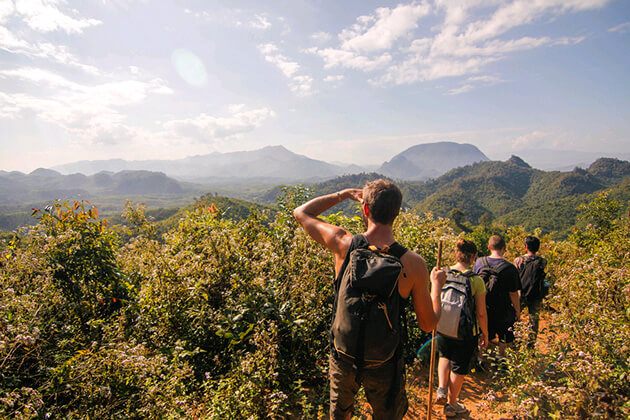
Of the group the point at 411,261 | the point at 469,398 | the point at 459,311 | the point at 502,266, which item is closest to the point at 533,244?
the point at 502,266

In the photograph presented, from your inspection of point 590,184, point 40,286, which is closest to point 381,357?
point 40,286

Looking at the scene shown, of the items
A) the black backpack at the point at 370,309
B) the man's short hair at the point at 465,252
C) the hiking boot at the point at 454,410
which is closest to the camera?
the black backpack at the point at 370,309

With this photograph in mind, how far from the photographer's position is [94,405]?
248 centimetres

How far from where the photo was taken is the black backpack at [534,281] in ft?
17.0

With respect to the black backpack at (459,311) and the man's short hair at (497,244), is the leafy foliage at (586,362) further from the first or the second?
the man's short hair at (497,244)

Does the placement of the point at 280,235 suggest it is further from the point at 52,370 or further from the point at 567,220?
the point at 567,220

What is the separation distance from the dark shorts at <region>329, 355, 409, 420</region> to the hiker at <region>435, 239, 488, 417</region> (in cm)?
155

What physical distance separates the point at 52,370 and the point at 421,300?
3.33 m

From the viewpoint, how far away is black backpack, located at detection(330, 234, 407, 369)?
2090 mm

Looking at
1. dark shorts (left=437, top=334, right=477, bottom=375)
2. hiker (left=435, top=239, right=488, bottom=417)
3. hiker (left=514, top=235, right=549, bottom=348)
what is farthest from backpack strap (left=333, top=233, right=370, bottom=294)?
hiker (left=514, top=235, right=549, bottom=348)

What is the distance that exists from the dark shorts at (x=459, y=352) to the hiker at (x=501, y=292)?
109 centimetres

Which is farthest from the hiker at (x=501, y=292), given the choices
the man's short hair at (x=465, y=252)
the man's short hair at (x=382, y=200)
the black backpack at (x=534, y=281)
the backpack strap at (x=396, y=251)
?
the man's short hair at (x=382, y=200)

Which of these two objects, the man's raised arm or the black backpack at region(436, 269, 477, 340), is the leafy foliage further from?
the man's raised arm

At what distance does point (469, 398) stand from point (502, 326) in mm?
1186
